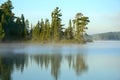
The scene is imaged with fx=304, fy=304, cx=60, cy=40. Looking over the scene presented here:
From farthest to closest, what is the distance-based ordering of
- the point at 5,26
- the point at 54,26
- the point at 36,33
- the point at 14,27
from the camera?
1. the point at 36,33
2. the point at 54,26
3. the point at 14,27
4. the point at 5,26

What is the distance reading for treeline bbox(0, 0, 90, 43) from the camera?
170 ft

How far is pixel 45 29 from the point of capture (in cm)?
6056

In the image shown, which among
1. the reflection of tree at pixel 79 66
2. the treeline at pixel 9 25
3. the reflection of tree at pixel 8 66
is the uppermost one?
the treeline at pixel 9 25

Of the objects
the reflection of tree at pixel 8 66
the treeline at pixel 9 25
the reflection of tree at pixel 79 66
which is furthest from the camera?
the treeline at pixel 9 25

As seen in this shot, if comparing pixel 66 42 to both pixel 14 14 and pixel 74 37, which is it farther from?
pixel 14 14

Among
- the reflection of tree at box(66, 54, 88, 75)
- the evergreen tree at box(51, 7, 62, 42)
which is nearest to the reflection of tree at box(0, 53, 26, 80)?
the reflection of tree at box(66, 54, 88, 75)

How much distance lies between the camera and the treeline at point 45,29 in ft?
170

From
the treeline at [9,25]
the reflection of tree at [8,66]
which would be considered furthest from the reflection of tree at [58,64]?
the treeline at [9,25]

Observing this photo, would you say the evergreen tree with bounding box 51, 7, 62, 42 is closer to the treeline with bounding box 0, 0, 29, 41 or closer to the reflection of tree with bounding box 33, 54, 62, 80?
the treeline with bounding box 0, 0, 29, 41

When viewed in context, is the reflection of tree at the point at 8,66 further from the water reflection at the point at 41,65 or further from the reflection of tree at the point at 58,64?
the reflection of tree at the point at 58,64

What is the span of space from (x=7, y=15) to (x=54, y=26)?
10649mm

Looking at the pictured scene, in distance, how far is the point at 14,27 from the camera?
2092 inches

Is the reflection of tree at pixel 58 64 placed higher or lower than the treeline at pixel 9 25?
lower

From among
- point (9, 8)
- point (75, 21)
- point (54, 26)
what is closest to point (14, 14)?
point (9, 8)
